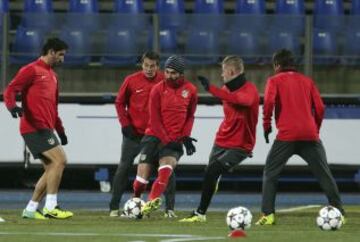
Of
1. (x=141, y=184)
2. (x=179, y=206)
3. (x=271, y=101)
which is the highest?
(x=271, y=101)

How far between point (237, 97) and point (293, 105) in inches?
29.5

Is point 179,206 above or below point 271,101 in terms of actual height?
below

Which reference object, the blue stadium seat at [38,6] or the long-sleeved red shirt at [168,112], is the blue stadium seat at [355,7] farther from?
the long-sleeved red shirt at [168,112]

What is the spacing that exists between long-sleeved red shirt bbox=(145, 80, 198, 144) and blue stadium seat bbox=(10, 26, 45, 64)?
607 cm

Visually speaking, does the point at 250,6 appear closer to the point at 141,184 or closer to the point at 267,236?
the point at 141,184

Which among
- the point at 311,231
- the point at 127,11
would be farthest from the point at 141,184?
the point at 127,11

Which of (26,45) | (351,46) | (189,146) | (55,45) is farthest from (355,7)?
(55,45)

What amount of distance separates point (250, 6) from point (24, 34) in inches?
209

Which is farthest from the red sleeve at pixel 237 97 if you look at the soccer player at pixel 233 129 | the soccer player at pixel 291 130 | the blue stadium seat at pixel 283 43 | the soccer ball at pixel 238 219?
the blue stadium seat at pixel 283 43

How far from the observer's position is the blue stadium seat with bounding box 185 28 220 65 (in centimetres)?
2062

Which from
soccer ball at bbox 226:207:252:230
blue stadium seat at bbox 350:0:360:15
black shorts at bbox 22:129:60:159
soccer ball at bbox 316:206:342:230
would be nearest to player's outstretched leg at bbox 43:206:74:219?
black shorts at bbox 22:129:60:159

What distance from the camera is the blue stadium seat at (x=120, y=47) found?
20.6 m

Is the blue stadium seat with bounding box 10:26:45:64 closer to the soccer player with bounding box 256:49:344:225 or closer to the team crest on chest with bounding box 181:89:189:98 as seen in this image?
the team crest on chest with bounding box 181:89:189:98

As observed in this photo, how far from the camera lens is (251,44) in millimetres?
20891
